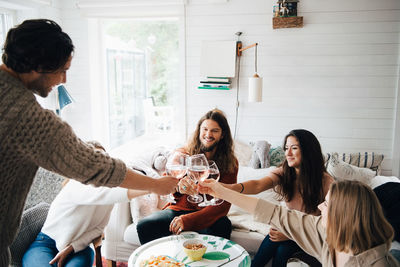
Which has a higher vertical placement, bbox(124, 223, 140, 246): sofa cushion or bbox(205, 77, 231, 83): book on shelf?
bbox(205, 77, 231, 83): book on shelf

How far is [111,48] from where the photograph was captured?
4254mm

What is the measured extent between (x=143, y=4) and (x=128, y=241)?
96.4 inches

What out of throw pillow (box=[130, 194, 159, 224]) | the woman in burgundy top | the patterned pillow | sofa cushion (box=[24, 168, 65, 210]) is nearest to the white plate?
the woman in burgundy top

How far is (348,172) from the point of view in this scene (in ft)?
9.59

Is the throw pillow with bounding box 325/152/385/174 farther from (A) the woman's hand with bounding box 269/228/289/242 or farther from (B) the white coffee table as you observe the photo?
(B) the white coffee table

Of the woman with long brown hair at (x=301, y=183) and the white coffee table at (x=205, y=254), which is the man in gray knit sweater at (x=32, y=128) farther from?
the woman with long brown hair at (x=301, y=183)

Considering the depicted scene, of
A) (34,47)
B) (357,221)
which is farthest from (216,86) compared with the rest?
(34,47)

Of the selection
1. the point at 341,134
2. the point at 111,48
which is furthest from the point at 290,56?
the point at 111,48

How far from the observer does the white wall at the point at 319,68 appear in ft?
10.8

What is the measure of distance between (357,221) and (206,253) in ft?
2.54

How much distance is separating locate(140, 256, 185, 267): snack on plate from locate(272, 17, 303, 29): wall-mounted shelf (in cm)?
261

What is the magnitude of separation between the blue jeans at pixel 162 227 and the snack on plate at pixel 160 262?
58cm

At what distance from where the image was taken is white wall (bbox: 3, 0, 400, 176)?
10.8ft

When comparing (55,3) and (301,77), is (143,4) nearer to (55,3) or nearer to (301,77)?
(55,3)
